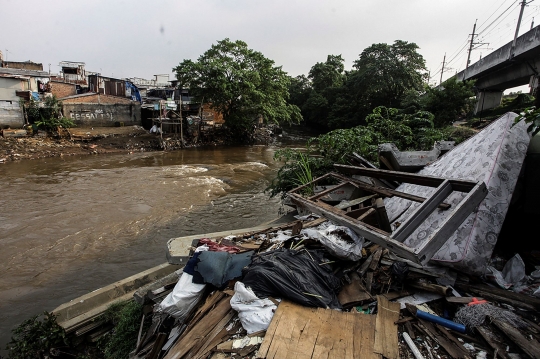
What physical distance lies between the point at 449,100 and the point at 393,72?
11.5m

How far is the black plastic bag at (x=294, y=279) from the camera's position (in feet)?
9.15

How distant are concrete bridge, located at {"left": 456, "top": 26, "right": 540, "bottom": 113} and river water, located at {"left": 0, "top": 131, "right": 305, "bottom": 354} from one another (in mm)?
13389

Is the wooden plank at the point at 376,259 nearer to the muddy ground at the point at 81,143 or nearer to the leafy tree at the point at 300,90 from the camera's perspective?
the muddy ground at the point at 81,143

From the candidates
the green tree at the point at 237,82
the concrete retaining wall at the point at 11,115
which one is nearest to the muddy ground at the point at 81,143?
the concrete retaining wall at the point at 11,115

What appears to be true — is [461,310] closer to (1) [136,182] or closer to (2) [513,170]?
(2) [513,170]

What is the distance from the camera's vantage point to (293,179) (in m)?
7.30

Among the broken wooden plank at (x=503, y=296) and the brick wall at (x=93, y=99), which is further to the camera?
the brick wall at (x=93, y=99)

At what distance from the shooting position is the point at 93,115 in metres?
21.7

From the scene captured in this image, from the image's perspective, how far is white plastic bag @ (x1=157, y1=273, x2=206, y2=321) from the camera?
119 inches

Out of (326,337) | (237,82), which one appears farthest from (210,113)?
(326,337)

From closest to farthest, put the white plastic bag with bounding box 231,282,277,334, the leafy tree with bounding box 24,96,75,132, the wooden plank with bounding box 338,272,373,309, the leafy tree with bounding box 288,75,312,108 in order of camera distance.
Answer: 1. the white plastic bag with bounding box 231,282,277,334
2. the wooden plank with bounding box 338,272,373,309
3. the leafy tree with bounding box 24,96,75,132
4. the leafy tree with bounding box 288,75,312,108

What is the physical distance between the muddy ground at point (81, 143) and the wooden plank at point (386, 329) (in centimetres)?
1907

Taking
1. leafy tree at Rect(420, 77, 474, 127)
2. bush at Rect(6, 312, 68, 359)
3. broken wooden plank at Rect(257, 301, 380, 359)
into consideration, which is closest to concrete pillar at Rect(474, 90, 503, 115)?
leafy tree at Rect(420, 77, 474, 127)

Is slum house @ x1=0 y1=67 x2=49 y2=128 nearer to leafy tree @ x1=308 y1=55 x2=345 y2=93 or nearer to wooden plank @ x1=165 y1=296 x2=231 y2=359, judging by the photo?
wooden plank @ x1=165 y1=296 x2=231 y2=359
